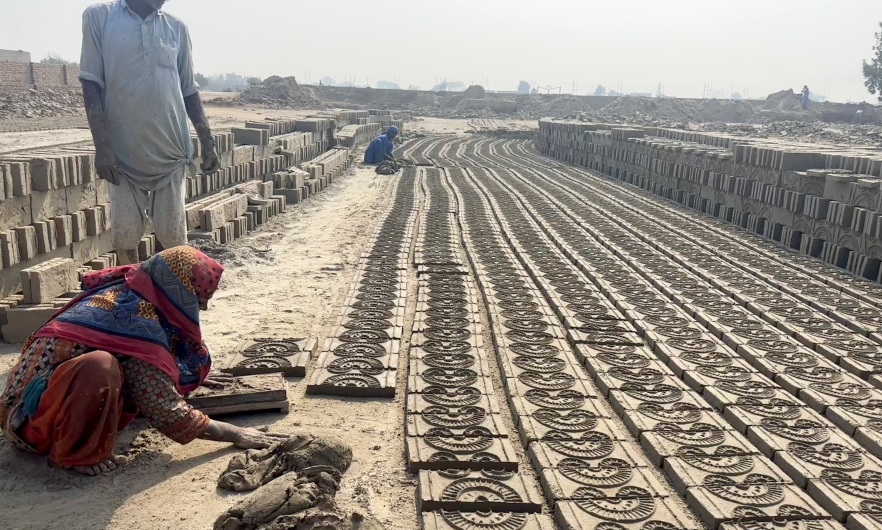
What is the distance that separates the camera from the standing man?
3.95 m

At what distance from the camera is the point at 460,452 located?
310cm

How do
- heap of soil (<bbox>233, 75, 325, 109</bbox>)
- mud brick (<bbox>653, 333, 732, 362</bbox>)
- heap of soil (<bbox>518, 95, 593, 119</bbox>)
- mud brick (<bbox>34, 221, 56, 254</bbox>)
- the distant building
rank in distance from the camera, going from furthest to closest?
1. heap of soil (<bbox>518, 95, 593, 119</bbox>)
2. the distant building
3. heap of soil (<bbox>233, 75, 325, 109</bbox>)
4. mud brick (<bbox>34, 221, 56, 254</bbox>)
5. mud brick (<bbox>653, 333, 732, 362</bbox>)

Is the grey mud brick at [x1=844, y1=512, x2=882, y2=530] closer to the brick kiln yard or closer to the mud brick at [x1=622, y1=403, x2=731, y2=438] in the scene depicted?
the brick kiln yard

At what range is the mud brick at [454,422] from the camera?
3.30 m

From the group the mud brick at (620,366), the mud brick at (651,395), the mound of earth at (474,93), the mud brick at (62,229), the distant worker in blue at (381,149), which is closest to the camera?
the mud brick at (651,395)

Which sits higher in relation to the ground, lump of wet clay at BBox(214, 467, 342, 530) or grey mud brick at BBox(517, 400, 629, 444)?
lump of wet clay at BBox(214, 467, 342, 530)

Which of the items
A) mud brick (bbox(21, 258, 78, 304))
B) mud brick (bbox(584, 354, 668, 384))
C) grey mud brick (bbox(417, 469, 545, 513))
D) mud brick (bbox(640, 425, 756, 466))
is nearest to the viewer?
grey mud brick (bbox(417, 469, 545, 513))

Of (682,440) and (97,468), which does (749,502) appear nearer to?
(682,440)

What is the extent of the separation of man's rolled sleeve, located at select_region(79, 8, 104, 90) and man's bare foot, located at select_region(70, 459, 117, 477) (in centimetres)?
228

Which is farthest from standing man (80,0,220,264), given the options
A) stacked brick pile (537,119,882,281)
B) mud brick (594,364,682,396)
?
stacked brick pile (537,119,882,281)

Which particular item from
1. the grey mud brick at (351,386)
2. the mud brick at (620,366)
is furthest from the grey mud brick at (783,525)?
the grey mud brick at (351,386)

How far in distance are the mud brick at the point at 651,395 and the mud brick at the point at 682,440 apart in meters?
0.28

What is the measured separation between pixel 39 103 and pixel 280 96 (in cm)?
2052

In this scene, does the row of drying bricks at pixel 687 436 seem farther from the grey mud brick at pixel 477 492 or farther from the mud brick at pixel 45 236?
the mud brick at pixel 45 236
